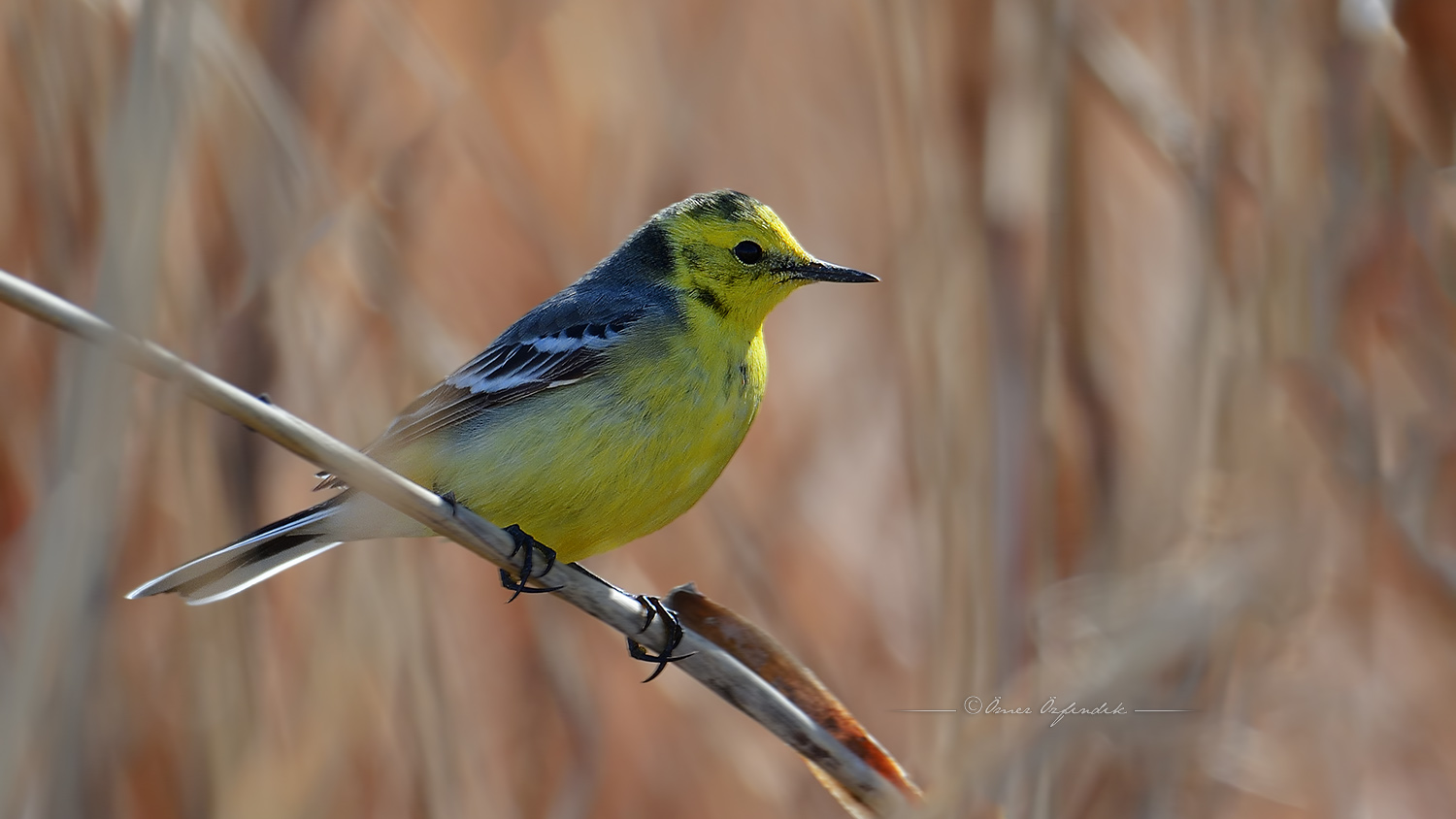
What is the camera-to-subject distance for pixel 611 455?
2.29 m

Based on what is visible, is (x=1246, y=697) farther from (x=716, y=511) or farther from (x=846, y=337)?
(x=846, y=337)

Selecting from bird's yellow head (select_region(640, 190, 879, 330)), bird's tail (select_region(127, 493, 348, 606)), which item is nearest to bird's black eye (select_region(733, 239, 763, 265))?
bird's yellow head (select_region(640, 190, 879, 330))

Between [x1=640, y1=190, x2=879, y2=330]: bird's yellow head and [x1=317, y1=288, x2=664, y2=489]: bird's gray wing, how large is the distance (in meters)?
0.13

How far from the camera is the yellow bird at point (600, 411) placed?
2.23m

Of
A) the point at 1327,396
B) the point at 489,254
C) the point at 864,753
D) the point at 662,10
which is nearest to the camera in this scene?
the point at 864,753

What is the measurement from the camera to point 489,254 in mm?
3703

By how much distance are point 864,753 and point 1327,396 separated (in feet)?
A: 3.60

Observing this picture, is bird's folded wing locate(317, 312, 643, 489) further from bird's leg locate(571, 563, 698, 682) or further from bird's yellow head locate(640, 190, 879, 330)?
bird's leg locate(571, 563, 698, 682)

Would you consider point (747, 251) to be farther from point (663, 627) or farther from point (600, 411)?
point (663, 627)

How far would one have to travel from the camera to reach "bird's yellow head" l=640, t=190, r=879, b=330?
8.76ft

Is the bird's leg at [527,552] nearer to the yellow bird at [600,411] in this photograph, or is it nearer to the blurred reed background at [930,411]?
the yellow bird at [600,411]

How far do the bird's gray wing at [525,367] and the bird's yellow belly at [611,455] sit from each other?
0.33 feet

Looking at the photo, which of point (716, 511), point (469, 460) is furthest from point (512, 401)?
point (716, 511)

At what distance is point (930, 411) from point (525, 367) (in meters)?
0.86
